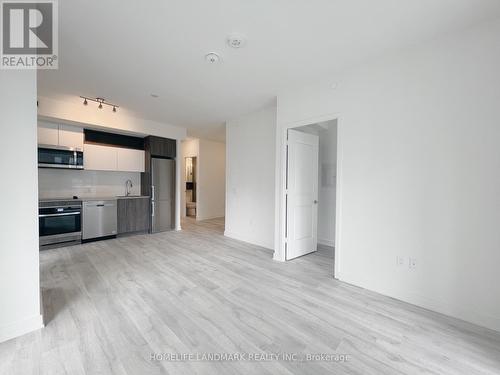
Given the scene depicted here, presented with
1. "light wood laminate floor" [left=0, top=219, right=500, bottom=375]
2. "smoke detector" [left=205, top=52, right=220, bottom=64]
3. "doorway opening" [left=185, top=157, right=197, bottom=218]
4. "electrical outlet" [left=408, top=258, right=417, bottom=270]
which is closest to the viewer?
"light wood laminate floor" [left=0, top=219, right=500, bottom=375]

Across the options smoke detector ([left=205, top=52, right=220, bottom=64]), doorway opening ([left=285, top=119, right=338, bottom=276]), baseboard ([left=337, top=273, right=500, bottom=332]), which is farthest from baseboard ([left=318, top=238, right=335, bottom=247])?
smoke detector ([left=205, top=52, right=220, bottom=64])

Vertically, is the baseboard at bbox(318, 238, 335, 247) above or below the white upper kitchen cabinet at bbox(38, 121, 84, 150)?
below

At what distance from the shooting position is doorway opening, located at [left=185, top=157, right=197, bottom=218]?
8039 mm

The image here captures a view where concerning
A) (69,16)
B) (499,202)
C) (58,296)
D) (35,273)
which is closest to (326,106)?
(499,202)

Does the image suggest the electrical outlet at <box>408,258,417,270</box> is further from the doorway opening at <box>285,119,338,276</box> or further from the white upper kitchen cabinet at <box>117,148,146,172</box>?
the white upper kitchen cabinet at <box>117,148,146,172</box>

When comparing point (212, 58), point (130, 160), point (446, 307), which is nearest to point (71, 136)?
point (130, 160)

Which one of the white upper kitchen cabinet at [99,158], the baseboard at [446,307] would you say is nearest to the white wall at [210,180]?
the white upper kitchen cabinet at [99,158]

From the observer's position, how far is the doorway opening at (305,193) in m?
3.62

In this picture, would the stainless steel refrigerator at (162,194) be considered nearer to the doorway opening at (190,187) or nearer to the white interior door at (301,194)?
the doorway opening at (190,187)

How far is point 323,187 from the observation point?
4863mm

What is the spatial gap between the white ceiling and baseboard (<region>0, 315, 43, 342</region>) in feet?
8.80

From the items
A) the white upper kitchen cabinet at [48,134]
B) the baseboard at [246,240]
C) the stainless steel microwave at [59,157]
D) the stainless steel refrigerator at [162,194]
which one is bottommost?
the baseboard at [246,240]

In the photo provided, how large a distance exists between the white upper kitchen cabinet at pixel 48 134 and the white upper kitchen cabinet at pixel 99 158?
1.65ft

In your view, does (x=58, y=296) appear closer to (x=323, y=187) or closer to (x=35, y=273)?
(x=35, y=273)
